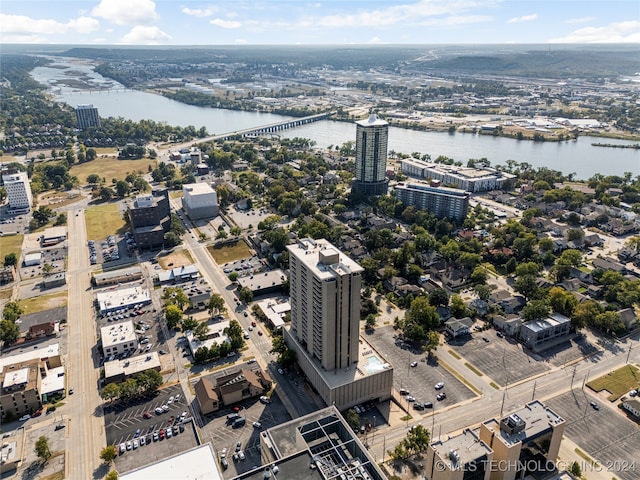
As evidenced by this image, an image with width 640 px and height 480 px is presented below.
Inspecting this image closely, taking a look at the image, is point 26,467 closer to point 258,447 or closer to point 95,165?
point 258,447

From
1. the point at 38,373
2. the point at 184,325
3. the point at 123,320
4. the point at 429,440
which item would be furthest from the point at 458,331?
the point at 38,373

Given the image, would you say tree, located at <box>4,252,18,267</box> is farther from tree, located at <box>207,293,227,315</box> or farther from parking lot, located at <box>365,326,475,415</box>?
parking lot, located at <box>365,326,475,415</box>

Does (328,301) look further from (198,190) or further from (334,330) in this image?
(198,190)

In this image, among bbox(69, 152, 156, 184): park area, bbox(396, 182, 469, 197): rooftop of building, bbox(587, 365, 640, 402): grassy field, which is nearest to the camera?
bbox(587, 365, 640, 402): grassy field

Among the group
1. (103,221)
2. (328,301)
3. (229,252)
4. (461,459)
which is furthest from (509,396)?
(103,221)

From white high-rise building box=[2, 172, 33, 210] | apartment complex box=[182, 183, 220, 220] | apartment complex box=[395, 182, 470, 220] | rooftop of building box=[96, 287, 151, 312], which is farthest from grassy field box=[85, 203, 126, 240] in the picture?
apartment complex box=[395, 182, 470, 220]
